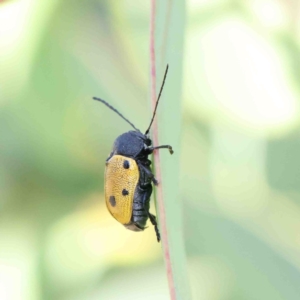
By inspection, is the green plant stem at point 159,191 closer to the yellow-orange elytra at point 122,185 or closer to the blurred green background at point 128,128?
the yellow-orange elytra at point 122,185

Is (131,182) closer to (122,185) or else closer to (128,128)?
(122,185)

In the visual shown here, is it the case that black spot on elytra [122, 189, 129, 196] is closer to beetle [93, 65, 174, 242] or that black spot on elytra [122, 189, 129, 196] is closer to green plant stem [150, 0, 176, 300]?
beetle [93, 65, 174, 242]

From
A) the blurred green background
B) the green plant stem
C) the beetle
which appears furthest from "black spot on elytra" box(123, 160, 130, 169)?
the green plant stem

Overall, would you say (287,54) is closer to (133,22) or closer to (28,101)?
(133,22)

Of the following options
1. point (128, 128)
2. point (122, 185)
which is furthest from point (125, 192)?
point (128, 128)

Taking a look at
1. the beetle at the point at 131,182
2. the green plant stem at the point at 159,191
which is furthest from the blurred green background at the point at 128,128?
the green plant stem at the point at 159,191

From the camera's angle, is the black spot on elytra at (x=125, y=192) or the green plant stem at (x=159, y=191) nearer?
the green plant stem at (x=159, y=191)

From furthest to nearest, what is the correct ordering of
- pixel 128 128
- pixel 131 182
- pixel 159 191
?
pixel 128 128
pixel 131 182
pixel 159 191
